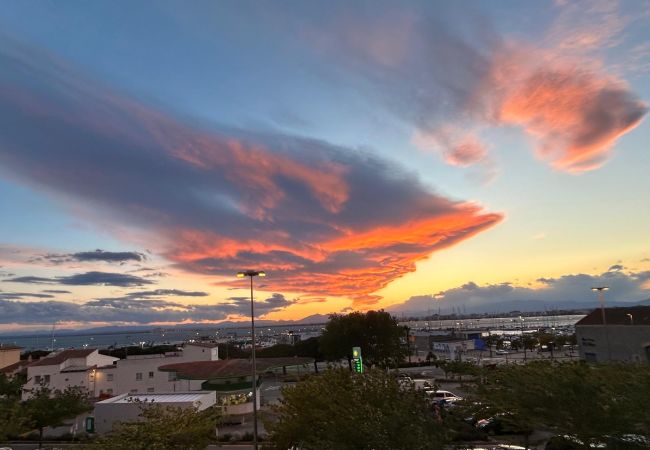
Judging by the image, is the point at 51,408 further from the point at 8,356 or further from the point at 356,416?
the point at 8,356

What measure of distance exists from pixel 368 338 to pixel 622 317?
3565 cm

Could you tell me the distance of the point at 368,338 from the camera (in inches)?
2982

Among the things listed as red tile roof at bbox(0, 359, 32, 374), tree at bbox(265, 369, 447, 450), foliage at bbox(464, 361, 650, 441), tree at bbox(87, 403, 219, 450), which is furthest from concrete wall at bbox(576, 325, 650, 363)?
red tile roof at bbox(0, 359, 32, 374)

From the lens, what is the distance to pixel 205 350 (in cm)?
6869

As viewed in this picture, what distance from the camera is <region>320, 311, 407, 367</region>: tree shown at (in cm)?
7512

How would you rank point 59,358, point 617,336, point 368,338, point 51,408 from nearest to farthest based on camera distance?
point 51,408 < point 617,336 < point 59,358 < point 368,338

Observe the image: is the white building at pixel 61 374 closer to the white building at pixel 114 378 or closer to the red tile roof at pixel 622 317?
the white building at pixel 114 378

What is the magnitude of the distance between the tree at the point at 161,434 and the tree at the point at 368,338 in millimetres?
56251

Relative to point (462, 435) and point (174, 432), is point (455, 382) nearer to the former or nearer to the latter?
point (462, 435)

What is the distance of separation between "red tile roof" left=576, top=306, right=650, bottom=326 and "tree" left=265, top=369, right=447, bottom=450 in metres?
50.7

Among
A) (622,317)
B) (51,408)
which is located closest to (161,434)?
(51,408)

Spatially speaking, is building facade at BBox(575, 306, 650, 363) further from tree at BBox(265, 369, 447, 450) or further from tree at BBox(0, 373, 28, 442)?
tree at BBox(0, 373, 28, 442)

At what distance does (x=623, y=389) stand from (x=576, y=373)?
178 centimetres

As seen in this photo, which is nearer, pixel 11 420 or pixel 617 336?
pixel 11 420
